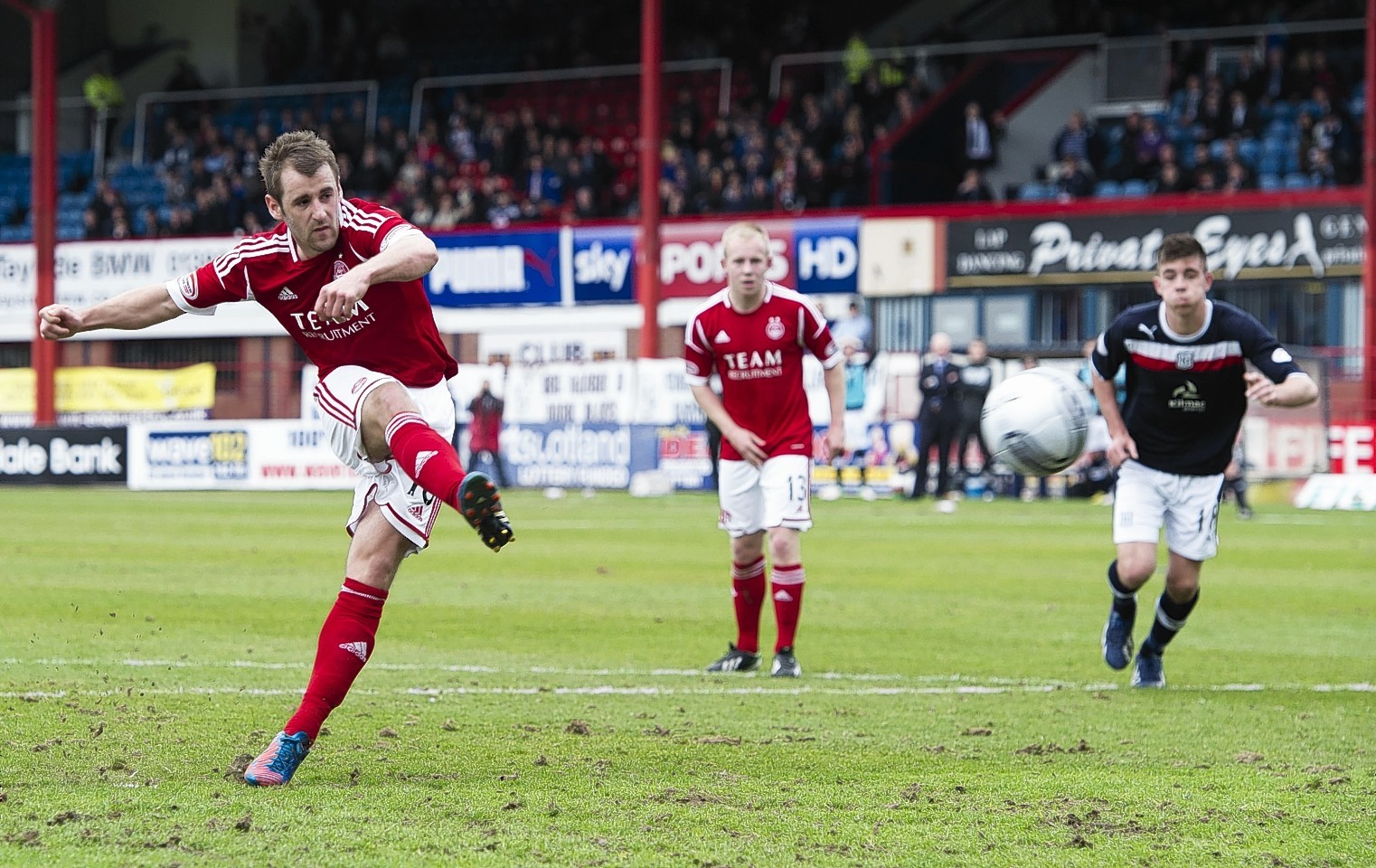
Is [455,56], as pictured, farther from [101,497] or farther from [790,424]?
[790,424]

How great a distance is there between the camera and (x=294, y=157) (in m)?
5.21

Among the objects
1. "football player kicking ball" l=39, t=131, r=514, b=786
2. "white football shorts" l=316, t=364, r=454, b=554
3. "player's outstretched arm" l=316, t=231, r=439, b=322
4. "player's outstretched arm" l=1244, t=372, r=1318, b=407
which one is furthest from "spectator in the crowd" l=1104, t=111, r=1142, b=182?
"player's outstretched arm" l=316, t=231, r=439, b=322

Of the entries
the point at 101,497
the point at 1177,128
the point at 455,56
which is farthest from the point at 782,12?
the point at 101,497

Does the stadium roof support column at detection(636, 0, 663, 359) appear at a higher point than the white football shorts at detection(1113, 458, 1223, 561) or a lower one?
higher

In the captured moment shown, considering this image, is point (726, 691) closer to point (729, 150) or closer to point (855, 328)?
point (855, 328)

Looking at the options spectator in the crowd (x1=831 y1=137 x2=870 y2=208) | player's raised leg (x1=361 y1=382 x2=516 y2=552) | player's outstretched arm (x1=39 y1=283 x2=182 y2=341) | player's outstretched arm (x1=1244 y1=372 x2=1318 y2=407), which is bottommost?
player's raised leg (x1=361 y1=382 x2=516 y2=552)

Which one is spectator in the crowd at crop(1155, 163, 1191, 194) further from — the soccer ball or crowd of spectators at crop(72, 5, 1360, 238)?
the soccer ball

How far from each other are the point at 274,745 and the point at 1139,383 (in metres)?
4.33

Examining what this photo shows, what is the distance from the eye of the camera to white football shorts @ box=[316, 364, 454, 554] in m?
5.48

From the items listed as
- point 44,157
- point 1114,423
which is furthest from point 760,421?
point 44,157

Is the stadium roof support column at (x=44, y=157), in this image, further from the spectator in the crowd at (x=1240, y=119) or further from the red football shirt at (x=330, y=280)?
the red football shirt at (x=330, y=280)

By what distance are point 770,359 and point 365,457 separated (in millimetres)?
3283

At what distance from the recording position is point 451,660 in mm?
8562

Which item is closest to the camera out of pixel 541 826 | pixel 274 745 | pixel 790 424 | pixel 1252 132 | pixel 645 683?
pixel 541 826
